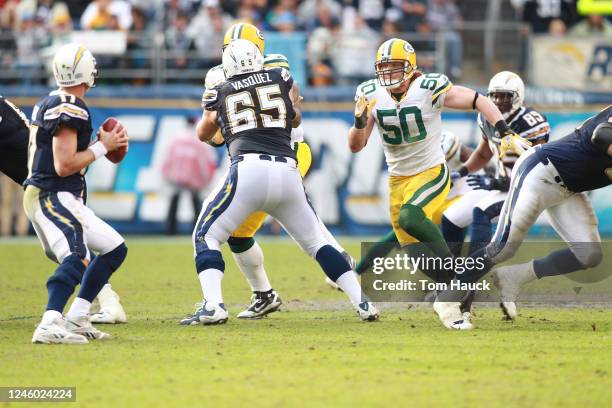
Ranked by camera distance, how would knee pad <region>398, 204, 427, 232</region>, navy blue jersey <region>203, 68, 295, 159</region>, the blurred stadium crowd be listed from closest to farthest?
navy blue jersey <region>203, 68, 295, 159</region>, knee pad <region>398, 204, 427, 232</region>, the blurred stadium crowd

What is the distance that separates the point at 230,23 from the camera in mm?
17438

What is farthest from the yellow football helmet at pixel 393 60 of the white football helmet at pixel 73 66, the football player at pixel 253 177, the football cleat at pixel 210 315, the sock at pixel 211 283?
the white football helmet at pixel 73 66

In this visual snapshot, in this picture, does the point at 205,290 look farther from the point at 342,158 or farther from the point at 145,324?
the point at 342,158

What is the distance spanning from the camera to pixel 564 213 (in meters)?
8.00

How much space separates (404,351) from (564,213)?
2.07 metres

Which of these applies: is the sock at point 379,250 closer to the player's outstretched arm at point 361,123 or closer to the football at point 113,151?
the player's outstretched arm at point 361,123

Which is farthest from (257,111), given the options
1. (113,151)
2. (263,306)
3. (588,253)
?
(588,253)

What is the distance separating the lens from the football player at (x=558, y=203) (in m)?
7.66

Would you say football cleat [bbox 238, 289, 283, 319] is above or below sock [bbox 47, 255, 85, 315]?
below

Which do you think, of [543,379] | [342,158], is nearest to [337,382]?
[543,379]

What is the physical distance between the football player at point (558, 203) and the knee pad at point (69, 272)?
3.00m

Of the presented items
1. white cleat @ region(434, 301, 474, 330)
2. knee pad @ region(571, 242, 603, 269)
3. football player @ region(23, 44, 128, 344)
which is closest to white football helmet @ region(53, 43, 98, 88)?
Result: football player @ region(23, 44, 128, 344)

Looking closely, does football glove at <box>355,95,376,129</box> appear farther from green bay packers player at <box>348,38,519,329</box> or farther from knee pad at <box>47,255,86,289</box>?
knee pad at <box>47,255,86,289</box>

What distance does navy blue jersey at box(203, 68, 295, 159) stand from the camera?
7.69 m
